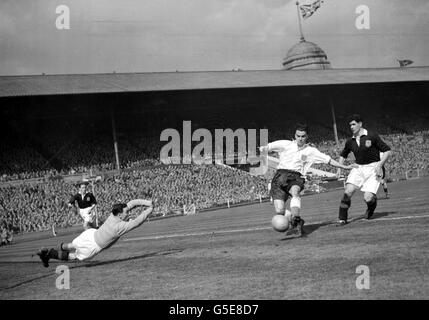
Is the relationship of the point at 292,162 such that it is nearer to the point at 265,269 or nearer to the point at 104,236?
the point at 265,269

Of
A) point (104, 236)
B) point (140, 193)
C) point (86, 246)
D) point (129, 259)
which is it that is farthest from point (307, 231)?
point (140, 193)

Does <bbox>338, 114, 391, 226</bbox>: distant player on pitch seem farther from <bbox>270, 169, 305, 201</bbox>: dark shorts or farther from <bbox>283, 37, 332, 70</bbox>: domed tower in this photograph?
<bbox>283, 37, 332, 70</bbox>: domed tower

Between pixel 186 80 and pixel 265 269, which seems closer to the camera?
pixel 265 269

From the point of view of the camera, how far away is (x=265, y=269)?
6.61m

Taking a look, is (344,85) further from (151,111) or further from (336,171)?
(151,111)

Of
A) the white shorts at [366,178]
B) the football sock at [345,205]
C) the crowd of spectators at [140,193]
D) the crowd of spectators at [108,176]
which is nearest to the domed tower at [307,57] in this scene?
the crowd of spectators at [108,176]

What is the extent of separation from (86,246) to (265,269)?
3583 millimetres

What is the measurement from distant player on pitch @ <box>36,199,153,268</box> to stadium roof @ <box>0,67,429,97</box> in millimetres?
28391

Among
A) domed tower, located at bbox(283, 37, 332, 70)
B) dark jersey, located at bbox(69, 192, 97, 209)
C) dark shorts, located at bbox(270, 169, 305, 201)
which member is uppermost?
domed tower, located at bbox(283, 37, 332, 70)

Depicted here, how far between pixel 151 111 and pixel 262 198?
13.0 metres

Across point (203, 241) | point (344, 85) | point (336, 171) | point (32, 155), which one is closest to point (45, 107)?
point (32, 155)

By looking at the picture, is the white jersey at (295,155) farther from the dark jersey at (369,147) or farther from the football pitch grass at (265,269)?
the football pitch grass at (265,269)

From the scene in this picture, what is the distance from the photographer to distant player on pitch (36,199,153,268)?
28.1 ft

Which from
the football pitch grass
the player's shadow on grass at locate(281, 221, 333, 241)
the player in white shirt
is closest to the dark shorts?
the player in white shirt
